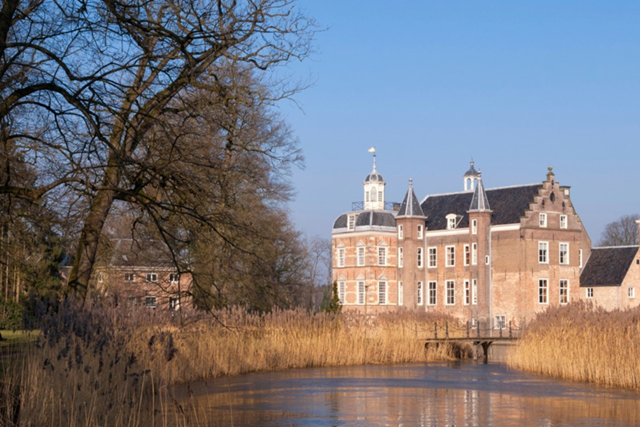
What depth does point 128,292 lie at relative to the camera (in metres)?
29.7

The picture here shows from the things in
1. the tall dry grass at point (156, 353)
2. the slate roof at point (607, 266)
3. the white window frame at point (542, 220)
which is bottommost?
the tall dry grass at point (156, 353)

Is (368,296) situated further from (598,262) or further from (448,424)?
(448,424)

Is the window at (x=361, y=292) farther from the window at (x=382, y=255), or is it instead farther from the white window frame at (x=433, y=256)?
the white window frame at (x=433, y=256)

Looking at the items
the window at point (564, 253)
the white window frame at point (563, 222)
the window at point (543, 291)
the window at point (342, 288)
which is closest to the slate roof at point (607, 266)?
the window at point (564, 253)

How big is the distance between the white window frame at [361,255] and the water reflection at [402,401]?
3896 centimetres

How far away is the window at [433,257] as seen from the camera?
56.7 meters

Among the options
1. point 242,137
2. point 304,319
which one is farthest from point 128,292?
point 304,319

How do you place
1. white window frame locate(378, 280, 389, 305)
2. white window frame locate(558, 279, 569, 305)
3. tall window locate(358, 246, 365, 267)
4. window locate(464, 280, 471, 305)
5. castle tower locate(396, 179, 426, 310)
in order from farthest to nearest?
tall window locate(358, 246, 365, 267) → white window frame locate(378, 280, 389, 305) → castle tower locate(396, 179, 426, 310) → window locate(464, 280, 471, 305) → white window frame locate(558, 279, 569, 305)

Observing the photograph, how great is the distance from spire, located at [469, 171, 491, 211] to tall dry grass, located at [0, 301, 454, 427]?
2240 cm

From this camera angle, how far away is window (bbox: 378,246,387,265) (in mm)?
59812

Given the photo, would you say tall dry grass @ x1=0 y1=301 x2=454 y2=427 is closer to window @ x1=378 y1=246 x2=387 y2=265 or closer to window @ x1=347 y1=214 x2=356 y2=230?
window @ x1=378 y1=246 x2=387 y2=265

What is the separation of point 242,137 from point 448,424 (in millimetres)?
15262

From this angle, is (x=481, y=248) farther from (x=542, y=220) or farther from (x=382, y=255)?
(x=382, y=255)

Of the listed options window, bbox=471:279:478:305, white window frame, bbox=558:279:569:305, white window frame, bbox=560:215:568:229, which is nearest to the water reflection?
window, bbox=471:279:478:305
